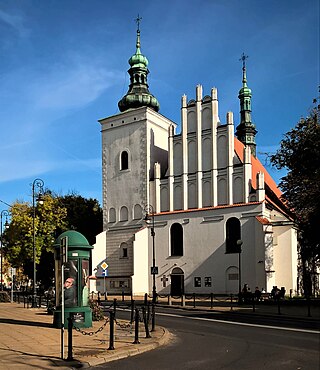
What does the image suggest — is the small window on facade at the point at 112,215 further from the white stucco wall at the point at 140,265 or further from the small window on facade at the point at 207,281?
the small window on facade at the point at 207,281

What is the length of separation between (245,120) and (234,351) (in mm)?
61889

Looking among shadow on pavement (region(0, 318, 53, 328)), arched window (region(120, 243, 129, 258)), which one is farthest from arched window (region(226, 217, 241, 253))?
shadow on pavement (region(0, 318, 53, 328))

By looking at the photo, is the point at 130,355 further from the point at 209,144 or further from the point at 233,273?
the point at 209,144

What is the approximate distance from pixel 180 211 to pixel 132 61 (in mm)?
19428

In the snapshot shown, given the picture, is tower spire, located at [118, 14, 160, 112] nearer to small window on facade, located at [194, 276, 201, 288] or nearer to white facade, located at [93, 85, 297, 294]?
white facade, located at [93, 85, 297, 294]

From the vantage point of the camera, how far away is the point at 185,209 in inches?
1876

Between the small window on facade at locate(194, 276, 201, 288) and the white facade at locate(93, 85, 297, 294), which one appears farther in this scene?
the small window on facade at locate(194, 276, 201, 288)

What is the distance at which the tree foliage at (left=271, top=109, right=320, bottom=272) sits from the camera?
31.4m

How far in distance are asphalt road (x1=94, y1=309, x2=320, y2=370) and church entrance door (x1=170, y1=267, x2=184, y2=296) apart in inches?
1149

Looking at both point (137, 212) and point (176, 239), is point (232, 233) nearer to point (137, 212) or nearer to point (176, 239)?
point (176, 239)

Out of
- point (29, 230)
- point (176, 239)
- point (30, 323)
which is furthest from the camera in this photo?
point (29, 230)

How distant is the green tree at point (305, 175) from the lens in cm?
3138

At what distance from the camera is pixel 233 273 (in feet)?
144

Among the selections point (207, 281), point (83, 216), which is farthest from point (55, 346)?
point (83, 216)
